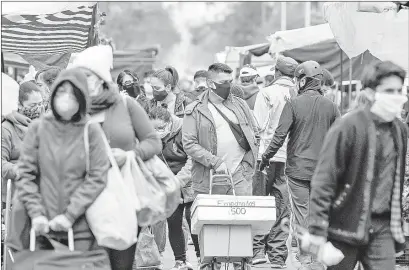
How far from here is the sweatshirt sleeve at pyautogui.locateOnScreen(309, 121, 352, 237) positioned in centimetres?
699

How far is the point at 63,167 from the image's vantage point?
7254 mm

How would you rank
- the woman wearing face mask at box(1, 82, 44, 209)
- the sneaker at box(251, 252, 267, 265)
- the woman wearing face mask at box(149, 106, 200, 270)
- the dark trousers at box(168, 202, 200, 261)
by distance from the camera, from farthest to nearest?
the sneaker at box(251, 252, 267, 265) → the dark trousers at box(168, 202, 200, 261) → the woman wearing face mask at box(149, 106, 200, 270) → the woman wearing face mask at box(1, 82, 44, 209)

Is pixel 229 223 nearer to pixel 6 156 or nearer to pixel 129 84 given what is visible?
pixel 6 156

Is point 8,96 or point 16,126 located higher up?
point 8,96

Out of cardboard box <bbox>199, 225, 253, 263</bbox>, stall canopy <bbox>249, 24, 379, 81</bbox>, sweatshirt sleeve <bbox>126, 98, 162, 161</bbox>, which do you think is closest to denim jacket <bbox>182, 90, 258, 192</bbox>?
cardboard box <bbox>199, 225, 253, 263</bbox>

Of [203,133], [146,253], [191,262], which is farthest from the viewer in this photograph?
[191,262]

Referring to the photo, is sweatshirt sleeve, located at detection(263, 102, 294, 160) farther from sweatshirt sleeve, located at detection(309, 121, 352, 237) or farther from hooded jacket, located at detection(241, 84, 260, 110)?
hooded jacket, located at detection(241, 84, 260, 110)

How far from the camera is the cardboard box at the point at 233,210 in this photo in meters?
9.84

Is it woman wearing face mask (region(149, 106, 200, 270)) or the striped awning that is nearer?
woman wearing face mask (region(149, 106, 200, 270))

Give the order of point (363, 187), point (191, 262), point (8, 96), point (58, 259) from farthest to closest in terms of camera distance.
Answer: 1. point (191, 262)
2. point (8, 96)
3. point (58, 259)
4. point (363, 187)

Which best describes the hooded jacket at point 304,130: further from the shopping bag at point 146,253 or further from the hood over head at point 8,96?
the hood over head at point 8,96

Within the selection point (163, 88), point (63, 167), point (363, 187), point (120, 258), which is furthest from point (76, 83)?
point (163, 88)

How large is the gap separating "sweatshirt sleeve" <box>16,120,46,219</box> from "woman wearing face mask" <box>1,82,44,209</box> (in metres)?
1.48

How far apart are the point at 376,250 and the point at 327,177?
546 millimetres
